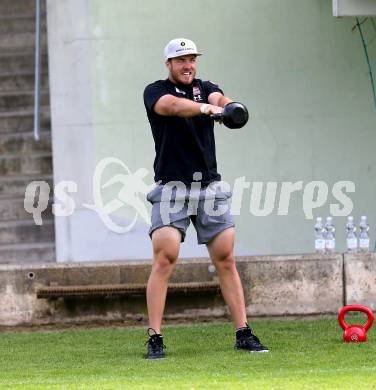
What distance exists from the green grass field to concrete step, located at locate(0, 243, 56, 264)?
8.88 ft

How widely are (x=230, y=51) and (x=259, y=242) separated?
178 centimetres

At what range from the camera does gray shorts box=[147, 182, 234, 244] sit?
8.38 metres

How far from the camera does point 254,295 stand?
1057cm

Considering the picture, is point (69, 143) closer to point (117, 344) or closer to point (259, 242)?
point (259, 242)

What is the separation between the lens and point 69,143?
39.9ft

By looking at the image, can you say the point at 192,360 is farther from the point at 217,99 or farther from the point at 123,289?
the point at 123,289

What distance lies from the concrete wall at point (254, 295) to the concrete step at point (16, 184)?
112 inches

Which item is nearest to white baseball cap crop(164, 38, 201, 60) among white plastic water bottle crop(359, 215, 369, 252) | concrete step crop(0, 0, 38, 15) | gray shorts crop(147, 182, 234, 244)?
gray shorts crop(147, 182, 234, 244)

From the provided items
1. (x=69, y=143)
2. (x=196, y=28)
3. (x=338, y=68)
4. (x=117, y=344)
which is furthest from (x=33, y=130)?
(x=117, y=344)

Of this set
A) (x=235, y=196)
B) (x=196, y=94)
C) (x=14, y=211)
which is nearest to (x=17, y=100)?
(x=14, y=211)

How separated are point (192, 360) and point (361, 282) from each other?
9.51 ft

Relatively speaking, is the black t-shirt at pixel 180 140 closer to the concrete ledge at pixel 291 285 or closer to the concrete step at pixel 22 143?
the concrete ledge at pixel 291 285

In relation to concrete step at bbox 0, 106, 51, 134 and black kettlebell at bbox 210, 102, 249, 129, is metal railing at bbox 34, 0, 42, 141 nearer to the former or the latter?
concrete step at bbox 0, 106, 51, 134

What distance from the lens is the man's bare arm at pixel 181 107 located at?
802cm
